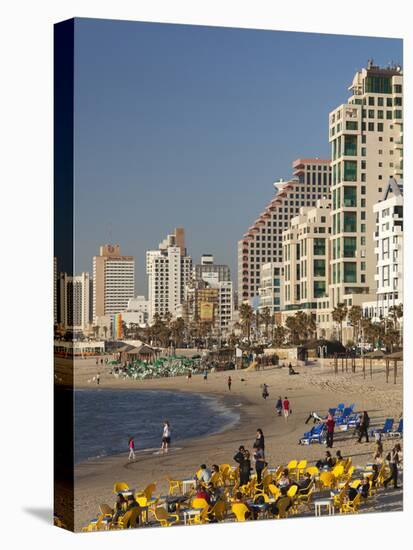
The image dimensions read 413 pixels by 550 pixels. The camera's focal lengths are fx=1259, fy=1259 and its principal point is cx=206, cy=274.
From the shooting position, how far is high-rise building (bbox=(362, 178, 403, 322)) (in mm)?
25984

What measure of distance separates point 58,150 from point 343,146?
A: 6372mm

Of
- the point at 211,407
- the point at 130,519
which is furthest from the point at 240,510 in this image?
the point at 211,407

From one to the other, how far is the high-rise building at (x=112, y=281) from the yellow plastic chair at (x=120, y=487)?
3.03 m

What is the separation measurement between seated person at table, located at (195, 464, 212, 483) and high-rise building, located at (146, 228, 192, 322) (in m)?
3.19

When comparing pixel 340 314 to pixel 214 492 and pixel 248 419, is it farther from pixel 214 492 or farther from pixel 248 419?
pixel 214 492

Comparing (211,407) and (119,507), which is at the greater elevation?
(211,407)

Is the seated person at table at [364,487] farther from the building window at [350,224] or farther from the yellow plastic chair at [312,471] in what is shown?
the building window at [350,224]

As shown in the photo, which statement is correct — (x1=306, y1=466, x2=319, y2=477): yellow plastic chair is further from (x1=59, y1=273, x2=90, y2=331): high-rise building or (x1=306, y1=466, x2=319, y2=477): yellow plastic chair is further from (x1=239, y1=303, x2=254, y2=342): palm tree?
(x1=59, y1=273, x2=90, y2=331): high-rise building

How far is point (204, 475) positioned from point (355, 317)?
17.6 feet

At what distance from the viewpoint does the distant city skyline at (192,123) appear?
894 inches

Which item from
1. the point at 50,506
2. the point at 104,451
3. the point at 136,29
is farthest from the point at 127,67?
the point at 50,506

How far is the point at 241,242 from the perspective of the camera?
2450 cm

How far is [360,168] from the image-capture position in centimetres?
2652

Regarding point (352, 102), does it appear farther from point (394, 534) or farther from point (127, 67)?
point (394, 534)
